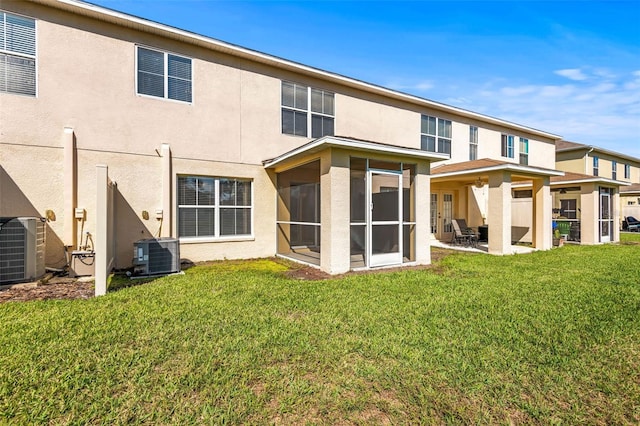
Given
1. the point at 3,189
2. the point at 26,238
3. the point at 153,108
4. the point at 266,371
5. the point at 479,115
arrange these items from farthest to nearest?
1. the point at 479,115
2. the point at 153,108
3. the point at 3,189
4. the point at 26,238
5. the point at 266,371

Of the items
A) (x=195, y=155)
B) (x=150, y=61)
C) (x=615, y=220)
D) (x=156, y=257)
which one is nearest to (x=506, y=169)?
(x=195, y=155)

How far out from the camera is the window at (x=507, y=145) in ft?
54.6

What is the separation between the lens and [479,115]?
1500cm

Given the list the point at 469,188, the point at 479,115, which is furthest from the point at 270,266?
the point at 479,115

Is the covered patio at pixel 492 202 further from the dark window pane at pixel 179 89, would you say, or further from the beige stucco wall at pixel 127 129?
the dark window pane at pixel 179 89

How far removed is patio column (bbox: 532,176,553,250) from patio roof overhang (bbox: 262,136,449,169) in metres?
6.21

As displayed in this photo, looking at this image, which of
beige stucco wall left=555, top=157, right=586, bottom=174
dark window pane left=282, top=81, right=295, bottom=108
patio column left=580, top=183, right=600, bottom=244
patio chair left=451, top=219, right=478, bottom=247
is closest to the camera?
dark window pane left=282, top=81, right=295, bottom=108

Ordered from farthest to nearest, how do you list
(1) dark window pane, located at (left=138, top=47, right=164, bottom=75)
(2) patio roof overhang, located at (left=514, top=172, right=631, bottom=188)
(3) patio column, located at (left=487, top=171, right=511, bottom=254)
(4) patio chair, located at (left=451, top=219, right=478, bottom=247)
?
(2) patio roof overhang, located at (left=514, top=172, right=631, bottom=188)
(4) patio chair, located at (left=451, top=219, right=478, bottom=247)
(3) patio column, located at (left=487, top=171, right=511, bottom=254)
(1) dark window pane, located at (left=138, top=47, right=164, bottom=75)

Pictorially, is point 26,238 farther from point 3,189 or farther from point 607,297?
point 607,297

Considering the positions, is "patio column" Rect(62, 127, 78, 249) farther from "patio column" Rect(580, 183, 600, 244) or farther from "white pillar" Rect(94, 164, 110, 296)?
"patio column" Rect(580, 183, 600, 244)

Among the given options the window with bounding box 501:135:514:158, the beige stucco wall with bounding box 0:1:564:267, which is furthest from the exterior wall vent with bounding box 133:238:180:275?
the window with bounding box 501:135:514:158

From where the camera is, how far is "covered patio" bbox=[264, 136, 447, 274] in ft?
24.3

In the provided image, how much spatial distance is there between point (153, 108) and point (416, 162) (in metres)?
7.43

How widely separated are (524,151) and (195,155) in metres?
17.7
